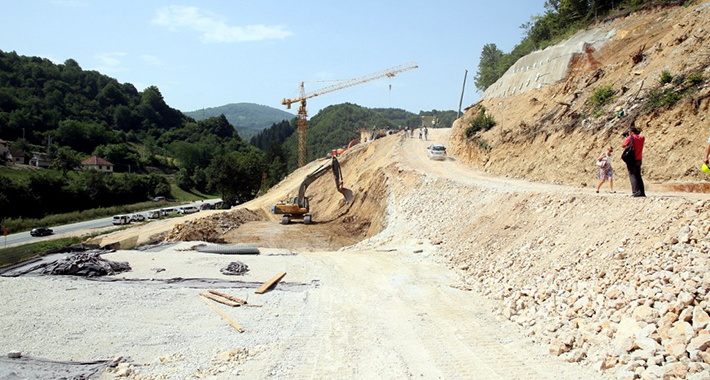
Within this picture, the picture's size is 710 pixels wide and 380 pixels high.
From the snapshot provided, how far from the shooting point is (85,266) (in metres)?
14.3

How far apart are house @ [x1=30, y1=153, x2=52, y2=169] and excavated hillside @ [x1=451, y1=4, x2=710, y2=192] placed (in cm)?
7966

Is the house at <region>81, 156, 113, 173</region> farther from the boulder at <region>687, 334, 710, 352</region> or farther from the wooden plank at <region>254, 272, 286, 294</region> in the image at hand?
the boulder at <region>687, 334, 710, 352</region>

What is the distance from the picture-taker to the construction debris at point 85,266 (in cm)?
1408

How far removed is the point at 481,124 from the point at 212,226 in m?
21.5

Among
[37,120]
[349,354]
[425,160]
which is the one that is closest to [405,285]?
[349,354]

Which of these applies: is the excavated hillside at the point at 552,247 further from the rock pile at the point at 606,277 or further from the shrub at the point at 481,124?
the shrub at the point at 481,124

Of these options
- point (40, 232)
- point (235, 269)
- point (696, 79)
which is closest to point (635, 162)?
point (696, 79)

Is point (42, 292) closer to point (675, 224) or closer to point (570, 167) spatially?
point (675, 224)

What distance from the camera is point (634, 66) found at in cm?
2497

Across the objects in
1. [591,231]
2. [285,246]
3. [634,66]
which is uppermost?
[634,66]

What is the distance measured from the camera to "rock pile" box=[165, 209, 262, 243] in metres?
26.0

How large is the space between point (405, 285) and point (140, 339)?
23.5 feet

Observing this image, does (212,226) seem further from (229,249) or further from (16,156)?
(16,156)

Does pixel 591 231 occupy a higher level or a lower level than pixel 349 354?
higher
